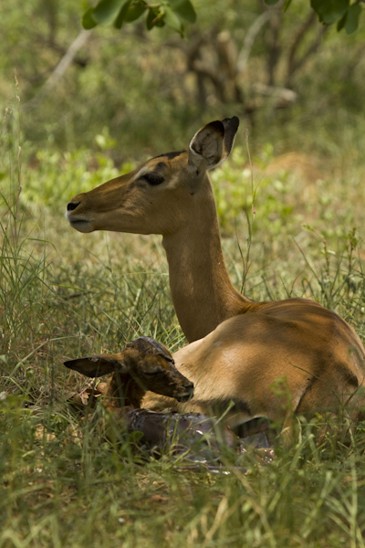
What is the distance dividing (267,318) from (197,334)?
2.46 ft

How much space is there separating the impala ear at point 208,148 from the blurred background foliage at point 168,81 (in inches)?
222

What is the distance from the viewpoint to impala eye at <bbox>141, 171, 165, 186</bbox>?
17.1 ft

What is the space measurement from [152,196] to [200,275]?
1.38ft

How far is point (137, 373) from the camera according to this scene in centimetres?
431

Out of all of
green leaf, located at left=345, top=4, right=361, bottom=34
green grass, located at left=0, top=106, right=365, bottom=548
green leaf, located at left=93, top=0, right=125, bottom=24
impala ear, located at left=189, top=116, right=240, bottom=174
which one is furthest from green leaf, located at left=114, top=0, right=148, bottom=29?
green grass, located at left=0, top=106, right=365, bottom=548

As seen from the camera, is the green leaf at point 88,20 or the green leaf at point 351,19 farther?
the green leaf at point 88,20

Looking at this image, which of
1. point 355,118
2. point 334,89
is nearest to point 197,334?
point 355,118

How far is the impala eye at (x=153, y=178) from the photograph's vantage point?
5.21m

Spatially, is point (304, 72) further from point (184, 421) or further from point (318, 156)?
point (184, 421)

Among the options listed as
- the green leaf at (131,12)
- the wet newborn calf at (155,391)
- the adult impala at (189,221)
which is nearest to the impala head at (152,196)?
the adult impala at (189,221)

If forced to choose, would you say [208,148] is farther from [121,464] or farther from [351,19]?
[121,464]

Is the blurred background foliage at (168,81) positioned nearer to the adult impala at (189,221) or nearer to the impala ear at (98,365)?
the adult impala at (189,221)

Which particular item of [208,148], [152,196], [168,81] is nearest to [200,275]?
[152,196]

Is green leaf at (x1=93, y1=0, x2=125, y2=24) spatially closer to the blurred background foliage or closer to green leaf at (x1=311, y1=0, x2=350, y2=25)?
green leaf at (x1=311, y1=0, x2=350, y2=25)
